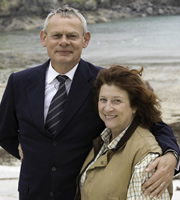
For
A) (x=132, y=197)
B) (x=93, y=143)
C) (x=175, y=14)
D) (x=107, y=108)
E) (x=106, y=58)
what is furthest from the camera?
(x=175, y=14)

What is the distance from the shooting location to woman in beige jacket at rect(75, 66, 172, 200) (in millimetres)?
2113

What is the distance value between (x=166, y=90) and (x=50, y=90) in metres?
8.52

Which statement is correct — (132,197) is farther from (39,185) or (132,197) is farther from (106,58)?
(106,58)

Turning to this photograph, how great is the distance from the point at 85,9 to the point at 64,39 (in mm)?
67213

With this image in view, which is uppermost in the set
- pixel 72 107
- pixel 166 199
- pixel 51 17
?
pixel 51 17

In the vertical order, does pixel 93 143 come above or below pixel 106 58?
above

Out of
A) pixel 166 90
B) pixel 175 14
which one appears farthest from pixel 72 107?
pixel 175 14

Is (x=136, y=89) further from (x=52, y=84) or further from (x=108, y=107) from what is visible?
(x=52, y=84)

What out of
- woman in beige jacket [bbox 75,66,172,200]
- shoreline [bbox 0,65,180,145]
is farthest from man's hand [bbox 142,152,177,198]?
shoreline [bbox 0,65,180,145]

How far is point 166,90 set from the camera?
10.8 metres

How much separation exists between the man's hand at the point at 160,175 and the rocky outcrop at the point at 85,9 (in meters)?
51.8

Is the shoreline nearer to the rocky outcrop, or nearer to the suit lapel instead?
the suit lapel

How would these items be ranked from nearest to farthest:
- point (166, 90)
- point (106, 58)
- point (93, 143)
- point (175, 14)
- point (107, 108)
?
point (107, 108), point (93, 143), point (166, 90), point (106, 58), point (175, 14)

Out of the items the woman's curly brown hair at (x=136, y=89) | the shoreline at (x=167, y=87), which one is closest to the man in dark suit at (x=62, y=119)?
the woman's curly brown hair at (x=136, y=89)
